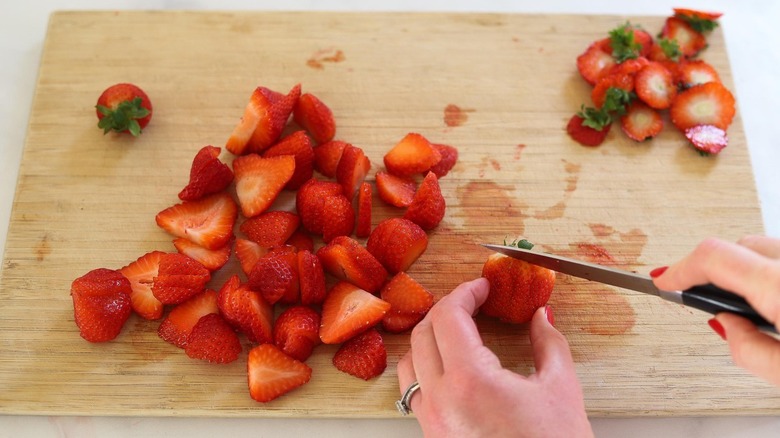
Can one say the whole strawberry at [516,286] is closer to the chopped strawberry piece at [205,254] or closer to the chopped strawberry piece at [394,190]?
the chopped strawberry piece at [394,190]

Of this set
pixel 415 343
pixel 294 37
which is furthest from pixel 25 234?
pixel 415 343

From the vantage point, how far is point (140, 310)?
1.65 meters

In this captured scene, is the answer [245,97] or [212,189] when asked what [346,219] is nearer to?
[212,189]

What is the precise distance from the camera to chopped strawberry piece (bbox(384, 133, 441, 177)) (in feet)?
5.97

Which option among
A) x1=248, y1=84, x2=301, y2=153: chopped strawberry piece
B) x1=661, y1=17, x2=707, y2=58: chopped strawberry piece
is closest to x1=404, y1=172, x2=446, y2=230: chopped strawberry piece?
x1=248, y1=84, x2=301, y2=153: chopped strawberry piece

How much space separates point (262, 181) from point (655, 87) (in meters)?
1.16

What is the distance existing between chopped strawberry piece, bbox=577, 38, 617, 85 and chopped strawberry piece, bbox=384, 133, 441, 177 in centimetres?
56

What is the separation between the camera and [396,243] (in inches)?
65.6

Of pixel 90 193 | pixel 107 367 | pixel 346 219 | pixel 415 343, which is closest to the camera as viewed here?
pixel 415 343

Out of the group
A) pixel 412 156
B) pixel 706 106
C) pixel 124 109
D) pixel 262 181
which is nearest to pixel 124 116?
pixel 124 109

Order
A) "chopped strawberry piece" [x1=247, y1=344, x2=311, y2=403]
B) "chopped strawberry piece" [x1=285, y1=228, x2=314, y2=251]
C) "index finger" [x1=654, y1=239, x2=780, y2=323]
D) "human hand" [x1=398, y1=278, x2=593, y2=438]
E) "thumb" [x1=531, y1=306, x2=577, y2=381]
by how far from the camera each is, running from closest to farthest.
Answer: "index finger" [x1=654, y1=239, x2=780, y2=323] → "human hand" [x1=398, y1=278, x2=593, y2=438] → "thumb" [x1=531, y1=306, x2=577, y2=381] → "chopped strawberry piece" [x1=247, y1=344, x2=311, y2=403] → "chopped strawberry piece" [x1=285, y1=228, x2=314, y2=251]

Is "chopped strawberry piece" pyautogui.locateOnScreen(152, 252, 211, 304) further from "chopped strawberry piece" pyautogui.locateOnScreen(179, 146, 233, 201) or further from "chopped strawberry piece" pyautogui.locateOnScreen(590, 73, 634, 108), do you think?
"chopped strawberry piece" pyautogui.locateOnScreen(590, 73, 634, 108)

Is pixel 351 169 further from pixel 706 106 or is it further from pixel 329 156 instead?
pixel 706 106

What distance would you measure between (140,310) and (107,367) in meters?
0.15
